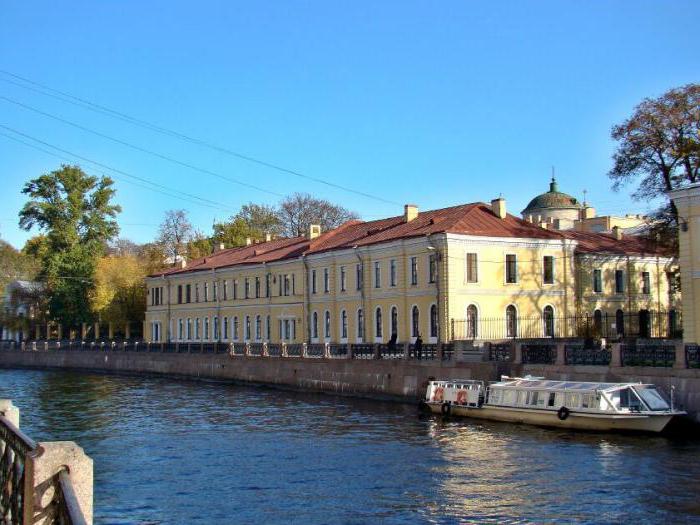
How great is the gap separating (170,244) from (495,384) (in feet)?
215

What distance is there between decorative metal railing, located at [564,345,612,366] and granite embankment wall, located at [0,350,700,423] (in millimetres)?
352

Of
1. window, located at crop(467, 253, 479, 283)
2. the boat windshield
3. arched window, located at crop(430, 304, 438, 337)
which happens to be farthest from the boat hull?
window, located at crop(467, 253, 479, 283)

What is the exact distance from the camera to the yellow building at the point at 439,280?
152 ft

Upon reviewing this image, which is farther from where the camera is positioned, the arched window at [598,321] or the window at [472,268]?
the arched window at [598,321]

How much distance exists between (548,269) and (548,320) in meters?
3.07

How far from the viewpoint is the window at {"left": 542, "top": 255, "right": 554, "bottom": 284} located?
49844 mm

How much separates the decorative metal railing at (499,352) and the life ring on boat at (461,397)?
3.15 meters

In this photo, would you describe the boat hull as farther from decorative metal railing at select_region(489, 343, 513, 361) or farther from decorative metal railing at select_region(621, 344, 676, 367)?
decorative metal railing at select_region(489, 343, 513, 361)

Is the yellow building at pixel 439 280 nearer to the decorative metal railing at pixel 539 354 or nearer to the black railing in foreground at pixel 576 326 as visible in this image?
the black railing in foreground at pixel 576 326

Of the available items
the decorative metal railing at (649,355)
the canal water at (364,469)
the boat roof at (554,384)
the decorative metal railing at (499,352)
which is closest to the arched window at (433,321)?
the canal water at (364,469)

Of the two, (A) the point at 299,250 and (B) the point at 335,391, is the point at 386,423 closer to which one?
(B) the point at 335,391

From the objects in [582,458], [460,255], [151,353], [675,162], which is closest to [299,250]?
[151,353]

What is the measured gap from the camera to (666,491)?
17.4m

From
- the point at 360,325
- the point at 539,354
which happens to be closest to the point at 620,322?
the point at 360,325
